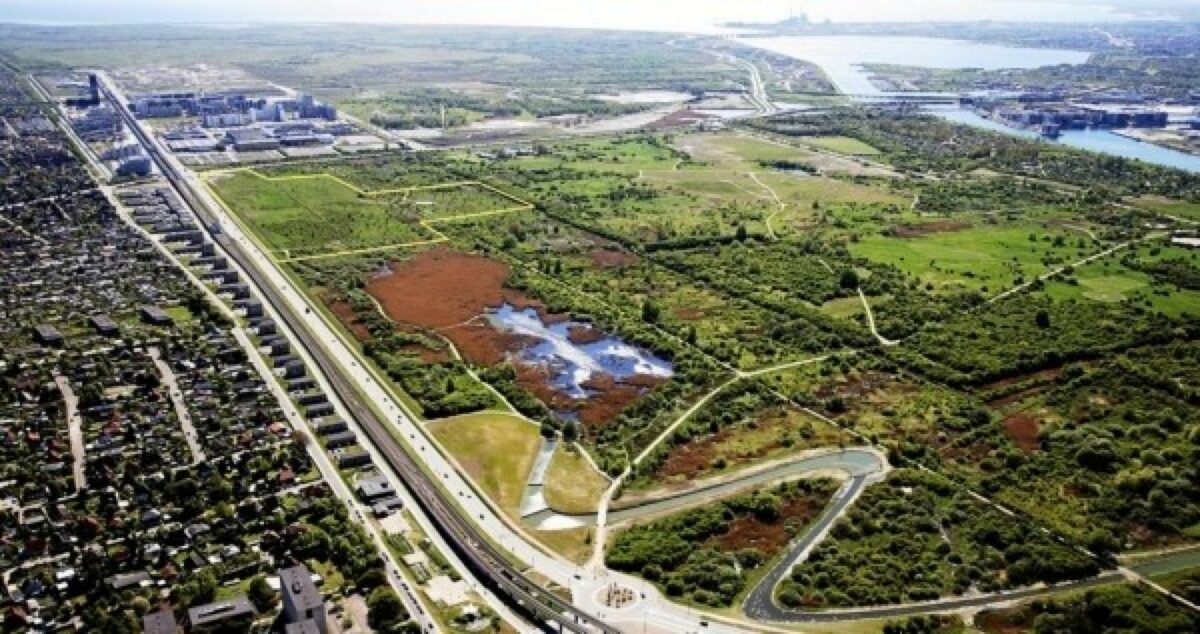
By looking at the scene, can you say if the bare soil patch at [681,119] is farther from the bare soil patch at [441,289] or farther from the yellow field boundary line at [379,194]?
the bare soil patch at [441,289]

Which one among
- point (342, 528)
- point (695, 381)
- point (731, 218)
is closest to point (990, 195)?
point (731, 218)

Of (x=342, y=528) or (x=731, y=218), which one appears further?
(x=731, y=218)

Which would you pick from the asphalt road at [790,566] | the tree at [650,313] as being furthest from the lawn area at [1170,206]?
the asphalt road at [790,566]

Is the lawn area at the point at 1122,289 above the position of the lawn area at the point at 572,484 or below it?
above

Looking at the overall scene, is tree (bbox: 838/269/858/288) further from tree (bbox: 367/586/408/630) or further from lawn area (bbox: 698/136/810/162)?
lawn area (bbox: 698/136/810/162)

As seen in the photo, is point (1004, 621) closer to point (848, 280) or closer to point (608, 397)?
point (608, 397)

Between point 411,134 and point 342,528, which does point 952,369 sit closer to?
point 342,528
